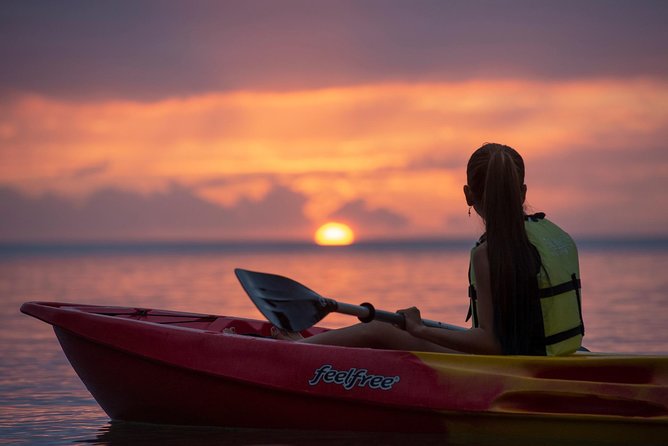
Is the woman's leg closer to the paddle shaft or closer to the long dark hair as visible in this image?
the paddle shaft

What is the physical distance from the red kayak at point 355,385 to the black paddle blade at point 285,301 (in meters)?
0.16

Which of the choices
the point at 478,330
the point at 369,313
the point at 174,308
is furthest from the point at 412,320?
the point at 174,308

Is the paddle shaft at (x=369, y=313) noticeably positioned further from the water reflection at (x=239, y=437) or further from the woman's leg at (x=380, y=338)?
the water reflection at (x=239, y=437)

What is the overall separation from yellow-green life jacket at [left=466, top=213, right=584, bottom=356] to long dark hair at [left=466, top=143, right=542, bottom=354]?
49mm

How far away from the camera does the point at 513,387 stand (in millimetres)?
4516

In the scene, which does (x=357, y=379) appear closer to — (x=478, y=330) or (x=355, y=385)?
(x=355, y=385)

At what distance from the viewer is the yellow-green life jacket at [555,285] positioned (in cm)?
434

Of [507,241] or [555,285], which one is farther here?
[555,285]

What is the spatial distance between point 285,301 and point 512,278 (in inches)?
51.5

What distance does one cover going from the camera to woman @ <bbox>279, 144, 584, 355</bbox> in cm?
425

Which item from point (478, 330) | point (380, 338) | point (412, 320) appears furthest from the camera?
point (380, 338)

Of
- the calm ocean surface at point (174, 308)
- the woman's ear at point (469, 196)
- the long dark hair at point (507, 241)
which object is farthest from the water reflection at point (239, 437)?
the woman's ear at point (469, 196)

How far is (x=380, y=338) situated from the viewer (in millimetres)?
4801

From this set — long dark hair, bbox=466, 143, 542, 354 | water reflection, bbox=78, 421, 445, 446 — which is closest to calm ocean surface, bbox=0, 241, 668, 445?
water reflection, bbox=78, 421, 445, 446
